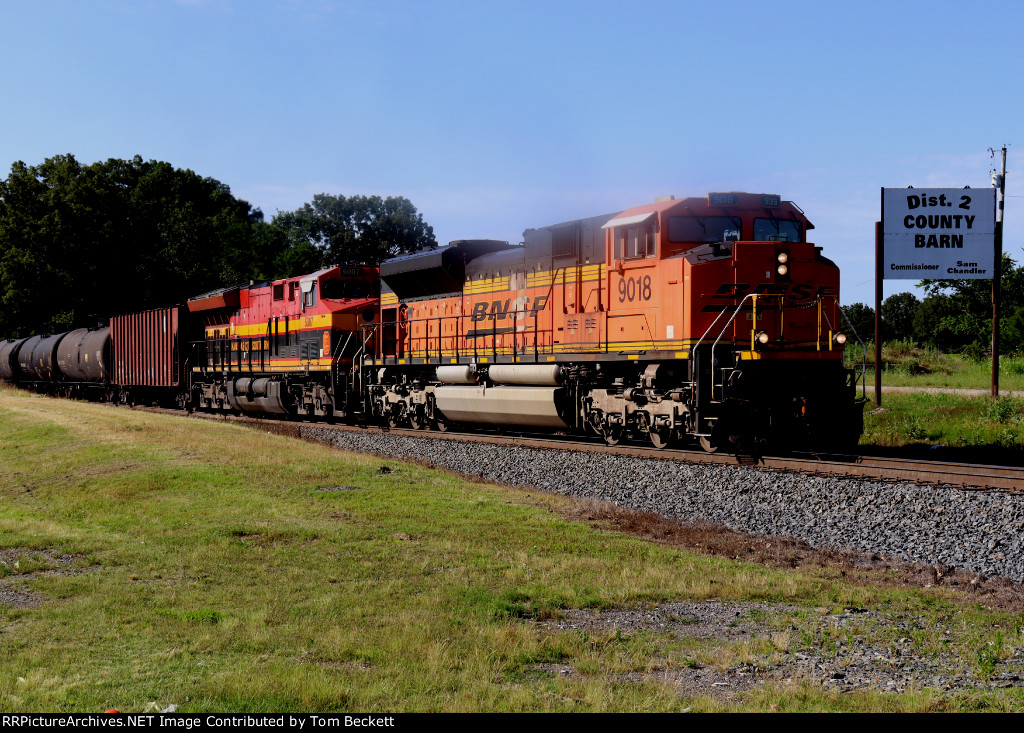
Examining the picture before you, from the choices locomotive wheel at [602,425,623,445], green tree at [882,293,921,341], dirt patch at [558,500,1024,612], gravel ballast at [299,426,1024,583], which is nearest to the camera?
dirt patch at [558,500,1024,612]

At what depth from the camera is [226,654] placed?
570 centimetres

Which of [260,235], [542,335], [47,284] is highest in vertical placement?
[260,235]

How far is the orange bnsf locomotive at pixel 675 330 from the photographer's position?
13.6 m

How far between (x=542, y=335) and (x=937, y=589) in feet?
33.9

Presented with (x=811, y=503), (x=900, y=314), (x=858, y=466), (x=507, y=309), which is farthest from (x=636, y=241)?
(x=900, y=314)

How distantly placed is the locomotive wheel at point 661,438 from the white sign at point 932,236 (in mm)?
11651

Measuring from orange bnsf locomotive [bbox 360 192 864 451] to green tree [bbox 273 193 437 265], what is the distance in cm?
4167

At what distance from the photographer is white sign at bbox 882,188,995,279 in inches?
911

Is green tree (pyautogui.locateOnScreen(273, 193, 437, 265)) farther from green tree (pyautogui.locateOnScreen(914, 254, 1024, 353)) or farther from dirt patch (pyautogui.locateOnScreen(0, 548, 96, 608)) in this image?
dirt patch (pyautogui.locateOnScreen(0, 548, 96, 608))

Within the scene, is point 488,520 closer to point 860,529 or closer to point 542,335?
point 860,529

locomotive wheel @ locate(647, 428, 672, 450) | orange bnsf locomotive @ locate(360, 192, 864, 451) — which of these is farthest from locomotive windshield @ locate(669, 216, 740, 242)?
locomotive wheel @ locate(647, 428, 672, 450)

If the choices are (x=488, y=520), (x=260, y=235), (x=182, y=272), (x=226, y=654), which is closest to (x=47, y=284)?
(x=182, y=272)

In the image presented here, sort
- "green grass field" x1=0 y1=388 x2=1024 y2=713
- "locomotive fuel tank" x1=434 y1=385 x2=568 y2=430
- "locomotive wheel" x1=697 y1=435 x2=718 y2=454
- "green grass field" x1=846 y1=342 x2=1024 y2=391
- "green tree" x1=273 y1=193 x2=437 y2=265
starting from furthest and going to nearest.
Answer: "green tree" x1=273 y1=193 x2=437 y2=265 → "green grass field" x1=846 y1=342 x2=1024 y2=391 → "locomotive fuel tank" x1=434 y1=385 x2=568 y2=430 → "locomotive wheel" x1=697 y1=435 x2=718 y2=454 → "green grass field" x1=0 y1=388 x2=1024 y2=713

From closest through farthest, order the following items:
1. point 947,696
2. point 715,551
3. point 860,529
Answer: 1. point 947,696
2. point 715,551
3. point 860,529
